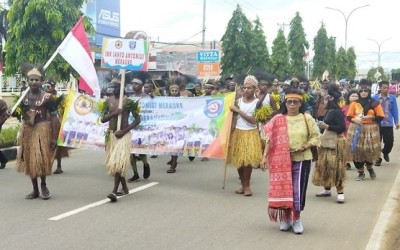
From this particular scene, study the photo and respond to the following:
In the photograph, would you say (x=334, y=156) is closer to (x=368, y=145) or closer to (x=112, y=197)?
(x=368, y=145)

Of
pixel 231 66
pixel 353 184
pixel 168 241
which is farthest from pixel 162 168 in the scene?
pixel 231 66

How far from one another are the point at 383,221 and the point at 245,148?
2471 millimetres

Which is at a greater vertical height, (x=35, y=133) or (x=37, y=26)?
(x=37, y=26)

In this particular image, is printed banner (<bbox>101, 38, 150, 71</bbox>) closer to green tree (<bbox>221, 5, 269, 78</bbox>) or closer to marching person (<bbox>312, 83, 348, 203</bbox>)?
marching person (<bbox>312, 83, 348, 203</bbox>)

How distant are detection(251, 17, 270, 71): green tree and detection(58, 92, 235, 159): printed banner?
20.8 meters

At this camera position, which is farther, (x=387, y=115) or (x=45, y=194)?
(x=387, y=115)

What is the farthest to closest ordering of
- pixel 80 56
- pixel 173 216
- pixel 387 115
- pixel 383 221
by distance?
pixel 387 115
pixel 80 56
pixel 173 216
pixel 383 221

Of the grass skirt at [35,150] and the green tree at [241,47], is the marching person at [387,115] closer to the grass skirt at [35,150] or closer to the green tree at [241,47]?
the grass skirt at [35,150]

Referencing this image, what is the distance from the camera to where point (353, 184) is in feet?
32.2

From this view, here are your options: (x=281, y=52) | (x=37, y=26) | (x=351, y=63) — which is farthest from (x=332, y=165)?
(x=351, y=63)

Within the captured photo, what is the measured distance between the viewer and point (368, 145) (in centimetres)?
1014

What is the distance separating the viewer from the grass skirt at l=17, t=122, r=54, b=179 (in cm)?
802

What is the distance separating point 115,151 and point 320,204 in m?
3.10

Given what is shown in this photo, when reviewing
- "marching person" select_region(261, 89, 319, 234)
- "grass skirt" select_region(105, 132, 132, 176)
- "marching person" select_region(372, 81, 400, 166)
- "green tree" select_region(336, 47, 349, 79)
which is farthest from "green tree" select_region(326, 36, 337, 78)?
"marching person" select_region(261, 89, 319, 234)
